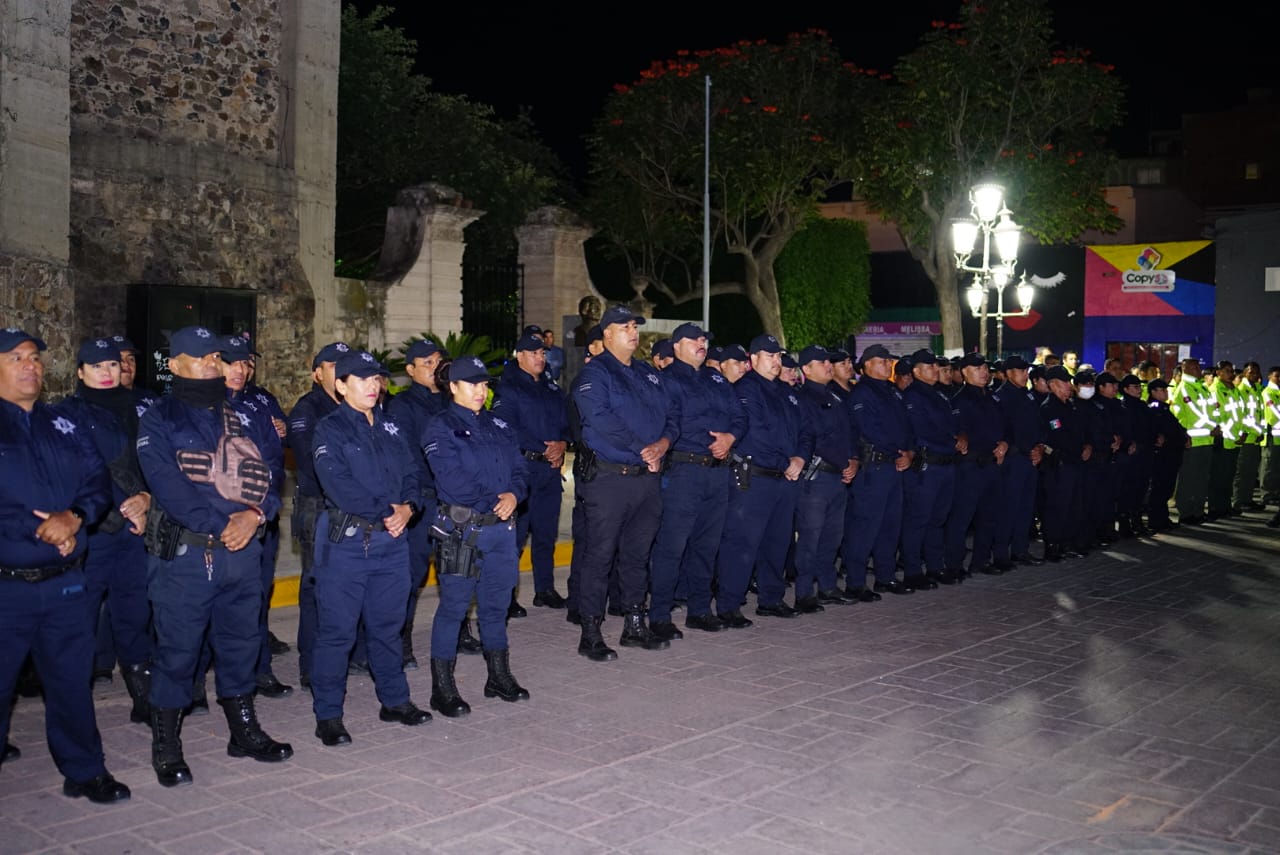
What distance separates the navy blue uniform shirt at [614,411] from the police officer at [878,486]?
113 inches

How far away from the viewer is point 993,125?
28.7 m

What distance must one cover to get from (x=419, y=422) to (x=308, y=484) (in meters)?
0.97

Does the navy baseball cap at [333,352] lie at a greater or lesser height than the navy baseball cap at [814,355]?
lesser

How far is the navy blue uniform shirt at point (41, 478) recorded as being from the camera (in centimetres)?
523

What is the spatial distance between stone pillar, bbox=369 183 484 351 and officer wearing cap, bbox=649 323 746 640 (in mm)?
8559

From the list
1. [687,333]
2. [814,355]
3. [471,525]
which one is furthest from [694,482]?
[471,525]

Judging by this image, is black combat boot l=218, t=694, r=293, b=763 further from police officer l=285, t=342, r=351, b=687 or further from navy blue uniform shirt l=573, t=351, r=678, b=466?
navy blue uniform shirt l=573, t=351, r=678, b=466

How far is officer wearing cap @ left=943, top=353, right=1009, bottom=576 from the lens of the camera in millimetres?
11695

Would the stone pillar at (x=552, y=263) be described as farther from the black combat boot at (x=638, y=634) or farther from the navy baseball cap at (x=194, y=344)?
the navy baseball cap at (x=194, y=344)

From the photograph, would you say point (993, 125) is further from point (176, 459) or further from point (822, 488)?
point (176, 459)

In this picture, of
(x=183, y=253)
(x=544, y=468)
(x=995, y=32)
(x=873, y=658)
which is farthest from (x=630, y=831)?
(x=995, y=32)

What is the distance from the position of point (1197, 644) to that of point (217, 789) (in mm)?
6632

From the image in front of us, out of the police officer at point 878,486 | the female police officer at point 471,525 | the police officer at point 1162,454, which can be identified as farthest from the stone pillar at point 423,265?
the female police officer at point 471,525

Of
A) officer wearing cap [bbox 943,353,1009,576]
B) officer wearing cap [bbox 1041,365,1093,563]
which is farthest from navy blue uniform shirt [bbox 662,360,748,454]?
officer wearing cap [bbox 1041,365,1093,563]
